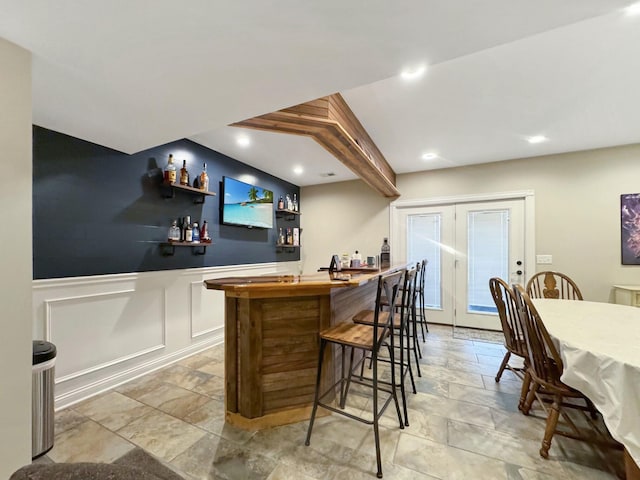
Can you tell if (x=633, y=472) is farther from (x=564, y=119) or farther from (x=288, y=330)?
(x=564, y=119)

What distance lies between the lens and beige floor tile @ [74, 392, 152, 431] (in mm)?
1976

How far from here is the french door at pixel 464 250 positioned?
401 cm

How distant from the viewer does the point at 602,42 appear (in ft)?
5.61

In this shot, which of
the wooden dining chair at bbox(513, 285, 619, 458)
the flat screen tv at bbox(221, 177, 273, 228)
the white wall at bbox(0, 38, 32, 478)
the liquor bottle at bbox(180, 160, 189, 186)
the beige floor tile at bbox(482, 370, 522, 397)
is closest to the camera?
the white wall at bbox(0, 38, 32, 478)

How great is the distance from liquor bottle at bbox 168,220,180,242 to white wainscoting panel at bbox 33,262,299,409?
0.36 metres

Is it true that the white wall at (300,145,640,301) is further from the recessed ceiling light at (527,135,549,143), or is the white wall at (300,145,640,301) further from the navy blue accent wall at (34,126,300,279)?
the navy blue accent wall at (34,126,300,279)

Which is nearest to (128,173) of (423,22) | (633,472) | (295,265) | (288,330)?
(288,330)

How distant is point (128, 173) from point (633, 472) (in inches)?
155

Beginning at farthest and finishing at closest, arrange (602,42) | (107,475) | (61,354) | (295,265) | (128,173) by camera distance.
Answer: (295,265) < (128,173) < (61,354) < (602,42) < (107,475)

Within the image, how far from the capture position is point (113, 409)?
2125 millimetres

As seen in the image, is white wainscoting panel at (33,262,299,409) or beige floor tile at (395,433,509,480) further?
white wainscoting panel at (33,262,299,409)

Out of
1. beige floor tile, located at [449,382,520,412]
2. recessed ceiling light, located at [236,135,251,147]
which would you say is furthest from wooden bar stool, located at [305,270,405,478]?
recessed ceiling light, located at [236,135,251,147]

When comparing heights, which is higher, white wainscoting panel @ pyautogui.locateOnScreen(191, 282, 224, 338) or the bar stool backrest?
the bar stool backrest

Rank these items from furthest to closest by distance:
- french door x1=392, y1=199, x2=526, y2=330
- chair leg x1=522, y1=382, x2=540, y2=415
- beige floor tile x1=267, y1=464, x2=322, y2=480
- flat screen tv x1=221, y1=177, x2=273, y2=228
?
french door x1=392, y1=199, x2=526, y2=330 → flat screen tv x1=221, y1=177, x2=273, y2=228 → chair leg x1=522, y1=382, x2=540, y2=415 → beige floor tile x1=267, y1=464, x2=322, y2=480
